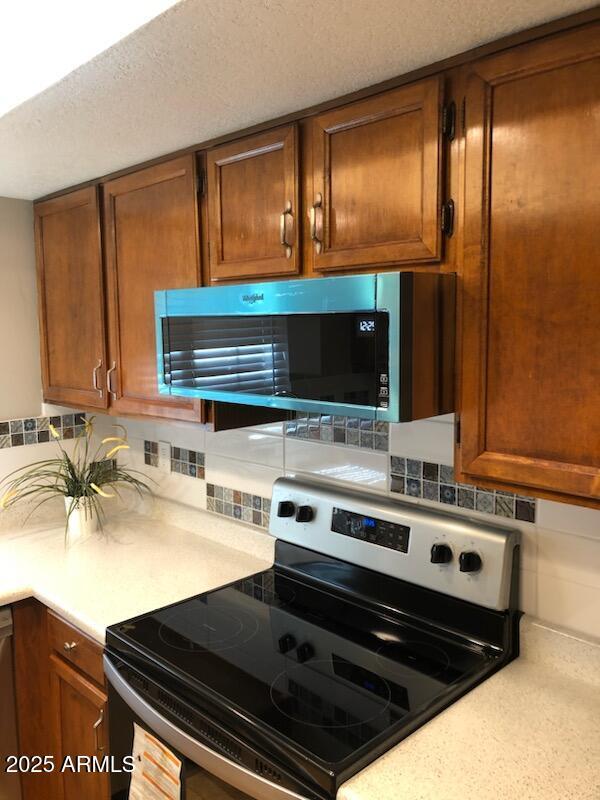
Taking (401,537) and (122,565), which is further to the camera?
(122,565)

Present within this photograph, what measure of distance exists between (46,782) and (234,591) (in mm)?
811

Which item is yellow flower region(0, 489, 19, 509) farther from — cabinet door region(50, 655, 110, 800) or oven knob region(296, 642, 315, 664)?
oven knob region(296, 642, 315, 664)

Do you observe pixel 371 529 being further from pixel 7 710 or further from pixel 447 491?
pixel 7 710

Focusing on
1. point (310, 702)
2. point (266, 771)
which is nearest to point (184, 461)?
point (310, 702)

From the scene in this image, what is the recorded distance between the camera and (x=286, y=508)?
1.82m

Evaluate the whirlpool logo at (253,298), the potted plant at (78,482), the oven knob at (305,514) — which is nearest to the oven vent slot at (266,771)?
the oven knob at (305,514)

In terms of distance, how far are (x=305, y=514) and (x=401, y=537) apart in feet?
1.05

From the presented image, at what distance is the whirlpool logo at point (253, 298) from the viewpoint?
1342 millimetres

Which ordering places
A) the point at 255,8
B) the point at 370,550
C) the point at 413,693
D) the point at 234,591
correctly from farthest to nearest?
the point at 234,591, the point at 370,550, the point at 413,693, the point at 255,8

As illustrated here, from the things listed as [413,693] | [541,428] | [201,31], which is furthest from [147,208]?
[413,693]

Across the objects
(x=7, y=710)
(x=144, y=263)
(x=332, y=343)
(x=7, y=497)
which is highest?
(x=144, y=263)

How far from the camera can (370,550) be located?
1.61 meters

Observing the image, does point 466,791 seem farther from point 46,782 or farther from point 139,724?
point 46,782

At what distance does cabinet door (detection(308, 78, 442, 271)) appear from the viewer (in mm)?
1195
